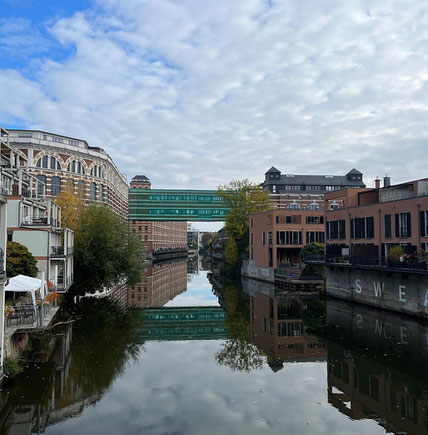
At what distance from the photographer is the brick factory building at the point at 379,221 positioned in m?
35.1

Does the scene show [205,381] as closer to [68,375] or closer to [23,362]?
[68,375]

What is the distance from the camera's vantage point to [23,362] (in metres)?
20.5

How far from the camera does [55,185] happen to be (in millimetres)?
66438

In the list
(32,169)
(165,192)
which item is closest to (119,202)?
(165,192)

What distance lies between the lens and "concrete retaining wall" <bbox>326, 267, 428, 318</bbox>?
31828 mm

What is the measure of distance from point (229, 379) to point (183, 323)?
51.4 ft

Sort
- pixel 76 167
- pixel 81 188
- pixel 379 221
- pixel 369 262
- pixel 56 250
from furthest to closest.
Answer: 1. pixel 76 167
2. pixel 81 188
3. pixel 379 221
4. pixel 369 262
5. pixel 56 250

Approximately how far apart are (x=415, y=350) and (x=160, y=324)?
1873 centimetres

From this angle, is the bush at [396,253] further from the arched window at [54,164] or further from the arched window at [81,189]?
the arched window at [54,164]

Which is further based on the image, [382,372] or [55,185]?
[55,185]

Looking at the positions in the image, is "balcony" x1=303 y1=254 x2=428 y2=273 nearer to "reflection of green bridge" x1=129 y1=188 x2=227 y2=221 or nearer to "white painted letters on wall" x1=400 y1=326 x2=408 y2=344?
"white painted letters on wall" x1=400 y1=326 x2=408 y2=344

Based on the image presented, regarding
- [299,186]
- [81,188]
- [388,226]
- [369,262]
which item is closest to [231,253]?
[81,188]

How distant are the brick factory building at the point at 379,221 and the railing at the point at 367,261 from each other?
0.44 meters

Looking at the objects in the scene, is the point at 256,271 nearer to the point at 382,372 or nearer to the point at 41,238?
the point at 41,238
